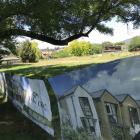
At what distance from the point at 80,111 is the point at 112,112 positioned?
75 centimetres

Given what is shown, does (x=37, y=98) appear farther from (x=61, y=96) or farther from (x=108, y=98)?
(x=108, y=98)

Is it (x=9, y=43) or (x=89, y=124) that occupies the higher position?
(x=9, y=43)

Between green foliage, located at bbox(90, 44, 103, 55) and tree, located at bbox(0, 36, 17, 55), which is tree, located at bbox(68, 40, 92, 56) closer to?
green foliage, located at bbox(90, 44, 103, 55)

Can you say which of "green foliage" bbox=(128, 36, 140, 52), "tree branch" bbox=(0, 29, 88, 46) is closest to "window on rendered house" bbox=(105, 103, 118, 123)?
"tree branch" bbox=(0, 29, 88, 46)

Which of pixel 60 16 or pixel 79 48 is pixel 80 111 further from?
pixel 79 48

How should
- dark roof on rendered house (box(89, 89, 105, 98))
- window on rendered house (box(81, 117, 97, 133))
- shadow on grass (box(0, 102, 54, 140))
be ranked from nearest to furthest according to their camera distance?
dark roof on rendered house (box(89, 89, 105, 98))
window on rendered house (box(81, 117, 97, 133))
shadow on grass (box(0, 102, 54, 140))

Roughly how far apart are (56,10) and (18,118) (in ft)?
11.3

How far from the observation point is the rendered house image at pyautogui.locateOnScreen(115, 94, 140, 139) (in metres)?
6.89

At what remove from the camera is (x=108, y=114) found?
7.36 metres

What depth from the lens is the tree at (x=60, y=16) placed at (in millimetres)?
12875

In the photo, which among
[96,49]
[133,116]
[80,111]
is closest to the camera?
[133,116]

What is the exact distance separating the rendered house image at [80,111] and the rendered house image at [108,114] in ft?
0.37

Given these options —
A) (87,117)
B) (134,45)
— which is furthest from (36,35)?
(134,45)

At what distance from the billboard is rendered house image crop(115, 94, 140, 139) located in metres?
2.61
